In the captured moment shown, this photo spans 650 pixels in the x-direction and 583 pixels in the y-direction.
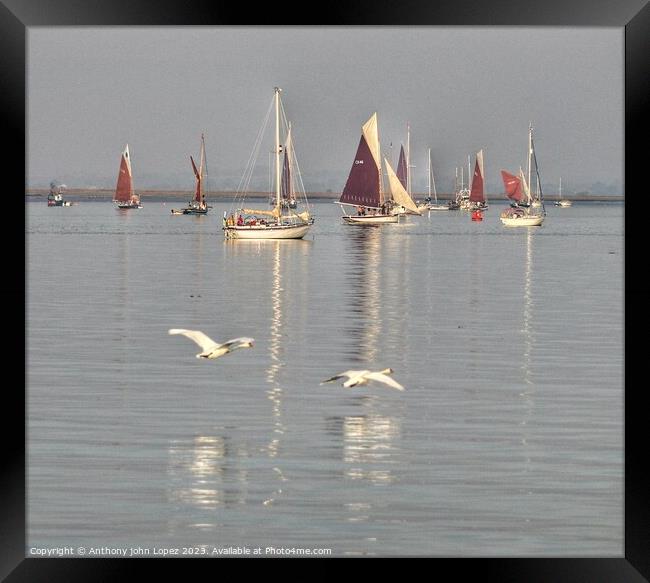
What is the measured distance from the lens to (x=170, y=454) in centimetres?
1652

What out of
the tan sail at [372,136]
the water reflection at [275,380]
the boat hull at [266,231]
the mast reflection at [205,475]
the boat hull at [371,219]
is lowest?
the mast reflection at [205,475]

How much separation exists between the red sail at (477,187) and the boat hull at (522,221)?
4382 cm

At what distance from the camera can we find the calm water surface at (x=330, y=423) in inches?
517

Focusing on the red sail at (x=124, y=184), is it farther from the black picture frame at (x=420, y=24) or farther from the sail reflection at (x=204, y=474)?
the black picture frame at (x=420, y=24)

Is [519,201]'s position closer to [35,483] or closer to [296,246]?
[296,246]

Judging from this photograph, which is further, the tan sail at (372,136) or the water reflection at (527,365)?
the tan sail at (372,136)

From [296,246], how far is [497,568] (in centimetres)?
7305

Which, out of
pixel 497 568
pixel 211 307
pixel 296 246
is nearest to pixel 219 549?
pixel 497 568

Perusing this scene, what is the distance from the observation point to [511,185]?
486ft

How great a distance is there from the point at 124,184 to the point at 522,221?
5902cm

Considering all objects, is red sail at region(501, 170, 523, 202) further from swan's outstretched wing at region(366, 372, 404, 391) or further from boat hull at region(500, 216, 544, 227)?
swan's outstretched wing at region(366, 372, 404, 391)

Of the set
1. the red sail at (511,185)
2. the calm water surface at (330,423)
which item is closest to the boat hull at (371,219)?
the red sail at (511,185)

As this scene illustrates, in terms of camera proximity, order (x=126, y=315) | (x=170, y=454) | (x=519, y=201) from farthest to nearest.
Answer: (x=519, y=201) → (x=126, y=315) → (x=170, y=454)

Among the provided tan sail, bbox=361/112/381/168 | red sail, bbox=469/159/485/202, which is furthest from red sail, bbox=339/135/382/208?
red sail, bbox=469/159/485/202
